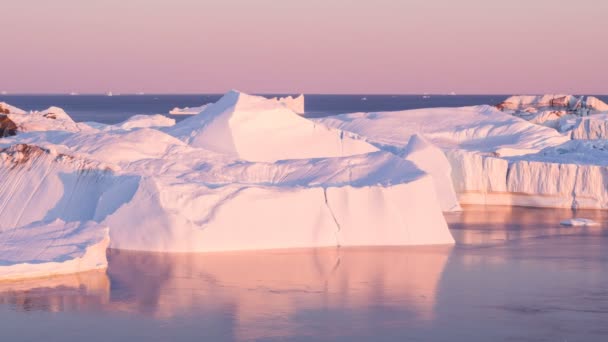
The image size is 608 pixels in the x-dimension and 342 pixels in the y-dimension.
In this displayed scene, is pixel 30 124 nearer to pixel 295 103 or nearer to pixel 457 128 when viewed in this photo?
pixel 457 128

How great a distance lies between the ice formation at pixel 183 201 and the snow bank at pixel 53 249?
0.02 m

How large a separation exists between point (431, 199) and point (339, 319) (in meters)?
6.73

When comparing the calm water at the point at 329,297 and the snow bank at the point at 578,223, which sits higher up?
the calm water at the point at 329,297

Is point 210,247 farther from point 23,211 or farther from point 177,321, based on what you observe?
point 177,321

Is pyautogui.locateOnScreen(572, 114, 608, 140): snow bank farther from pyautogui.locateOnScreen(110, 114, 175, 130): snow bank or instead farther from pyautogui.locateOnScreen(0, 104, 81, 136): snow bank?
pyautogui.locateOnScreen(0, 104, 81, 136): snow bank

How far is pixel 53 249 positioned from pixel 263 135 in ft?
30.9

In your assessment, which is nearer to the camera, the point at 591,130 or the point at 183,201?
the point at 183,201

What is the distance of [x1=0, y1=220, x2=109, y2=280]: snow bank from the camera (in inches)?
623

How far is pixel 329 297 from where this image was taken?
595 inches

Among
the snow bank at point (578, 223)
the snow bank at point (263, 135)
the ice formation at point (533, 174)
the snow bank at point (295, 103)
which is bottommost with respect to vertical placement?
the snow bank at point (295, 103)

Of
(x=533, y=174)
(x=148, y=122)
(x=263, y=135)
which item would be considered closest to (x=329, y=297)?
(x=263, y=135)

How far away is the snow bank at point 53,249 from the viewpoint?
1582cm

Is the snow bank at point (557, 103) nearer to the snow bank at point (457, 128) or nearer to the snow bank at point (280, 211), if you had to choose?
the snow bank at point (457, 128)

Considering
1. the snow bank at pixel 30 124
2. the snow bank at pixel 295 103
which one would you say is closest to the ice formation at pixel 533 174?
the snow bank at pixel 30 124
